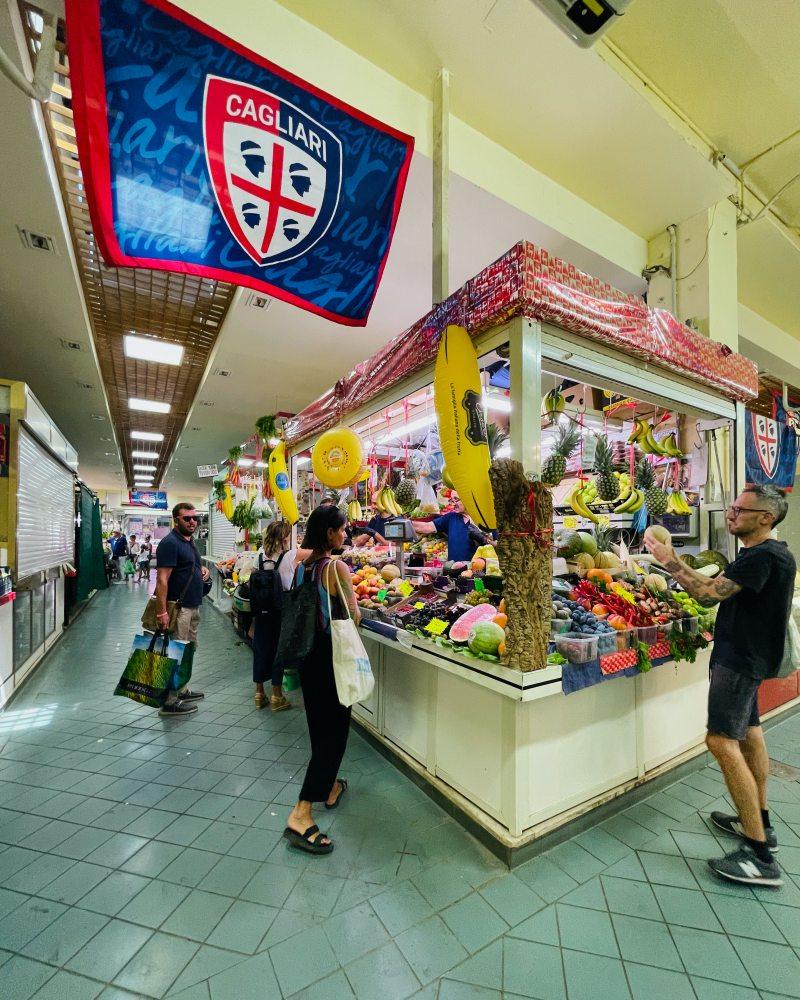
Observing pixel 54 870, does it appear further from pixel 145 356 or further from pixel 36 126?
pixel 145 356

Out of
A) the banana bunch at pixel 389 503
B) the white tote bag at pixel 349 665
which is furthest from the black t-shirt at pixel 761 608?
the banana bunch at pixel 389 503

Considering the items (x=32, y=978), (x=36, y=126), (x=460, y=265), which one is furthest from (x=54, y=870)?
(x=460, y=265)

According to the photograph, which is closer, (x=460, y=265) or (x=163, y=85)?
(x=163, y=85)

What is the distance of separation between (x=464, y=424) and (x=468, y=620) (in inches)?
45.8

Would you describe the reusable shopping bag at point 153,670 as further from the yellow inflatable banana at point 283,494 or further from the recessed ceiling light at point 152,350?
the recessed ceiling light at point 152,350

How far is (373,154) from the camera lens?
115 inches

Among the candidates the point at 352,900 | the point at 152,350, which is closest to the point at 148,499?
the point at 152,350

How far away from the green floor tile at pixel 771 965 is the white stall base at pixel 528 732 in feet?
2.74

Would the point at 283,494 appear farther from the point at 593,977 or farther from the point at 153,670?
the point at 593,977

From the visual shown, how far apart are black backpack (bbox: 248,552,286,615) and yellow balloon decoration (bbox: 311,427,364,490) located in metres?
0.86

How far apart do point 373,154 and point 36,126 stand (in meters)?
2.15

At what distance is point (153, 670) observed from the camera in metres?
3.76

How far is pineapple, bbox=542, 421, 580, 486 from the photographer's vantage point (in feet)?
11.1

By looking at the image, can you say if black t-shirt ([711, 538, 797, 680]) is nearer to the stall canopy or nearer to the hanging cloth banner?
the stall canopy
